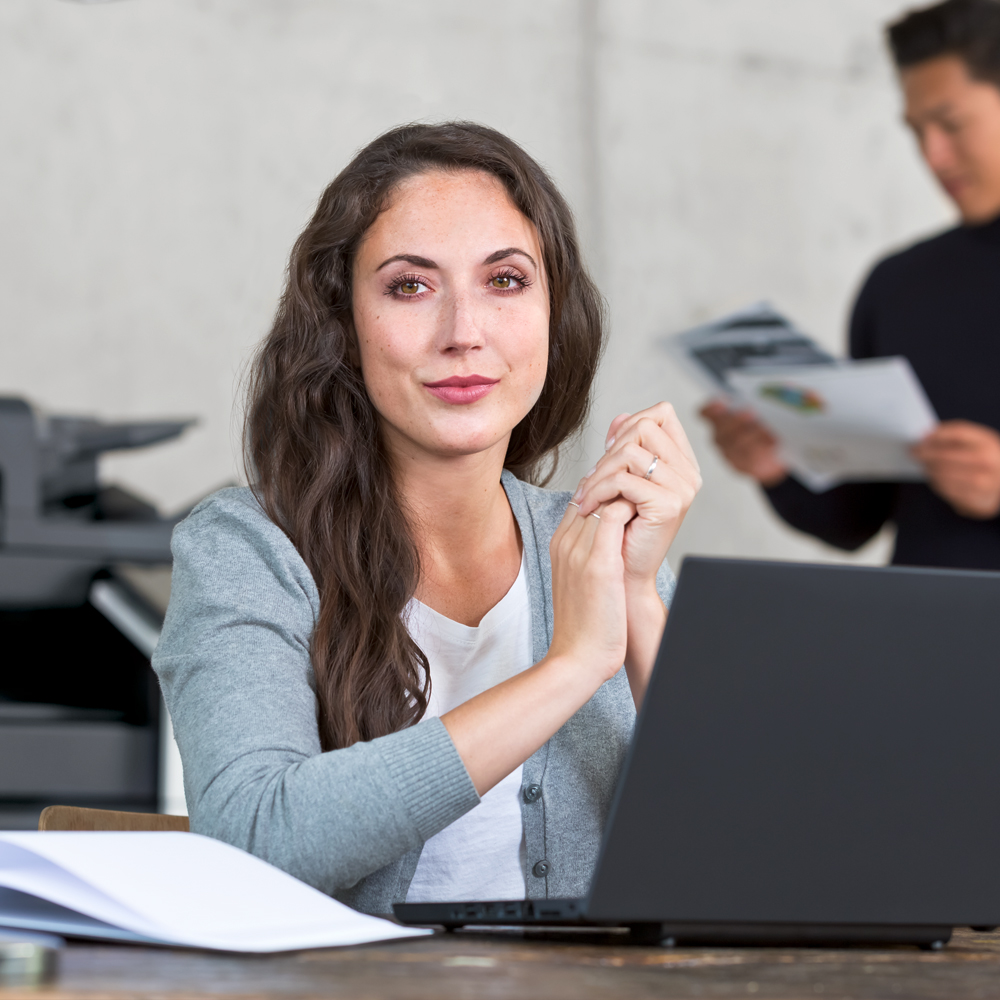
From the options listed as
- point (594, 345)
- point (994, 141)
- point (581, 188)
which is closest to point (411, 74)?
point (581, 188)

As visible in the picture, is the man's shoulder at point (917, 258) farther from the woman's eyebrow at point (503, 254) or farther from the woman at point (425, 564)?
the woman's eyebrow at point (503, 254)

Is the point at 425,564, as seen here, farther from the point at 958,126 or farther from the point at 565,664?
the point at 958,126

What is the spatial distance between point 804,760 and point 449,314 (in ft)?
2.22

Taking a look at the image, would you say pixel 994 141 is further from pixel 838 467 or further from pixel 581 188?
pixel 581 188

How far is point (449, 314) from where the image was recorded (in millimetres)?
1159

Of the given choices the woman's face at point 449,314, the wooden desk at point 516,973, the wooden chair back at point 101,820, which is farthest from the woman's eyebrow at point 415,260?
the wooden desk at point 516,973

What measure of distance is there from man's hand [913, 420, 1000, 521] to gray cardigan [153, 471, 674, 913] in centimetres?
85

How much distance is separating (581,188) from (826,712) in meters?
2.87

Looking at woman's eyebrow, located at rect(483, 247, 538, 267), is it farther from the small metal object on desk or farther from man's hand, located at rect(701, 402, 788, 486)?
man's hand, located at rect(701, 402, 788, 486)

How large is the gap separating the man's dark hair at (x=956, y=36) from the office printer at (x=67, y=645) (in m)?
1.78

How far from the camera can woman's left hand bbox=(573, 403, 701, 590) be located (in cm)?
99

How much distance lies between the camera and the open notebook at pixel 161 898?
57 cm

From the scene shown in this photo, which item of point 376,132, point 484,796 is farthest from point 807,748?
point 376,132

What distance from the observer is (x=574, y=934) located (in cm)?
69
